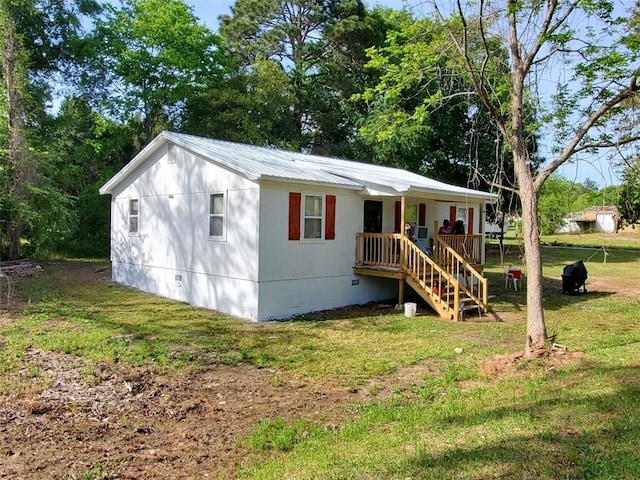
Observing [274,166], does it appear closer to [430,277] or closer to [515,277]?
[430,277]

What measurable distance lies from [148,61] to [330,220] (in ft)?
59.2

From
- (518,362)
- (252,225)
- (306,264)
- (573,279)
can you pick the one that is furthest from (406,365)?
(573,279)

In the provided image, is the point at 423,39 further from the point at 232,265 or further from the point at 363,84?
the point at 363,84

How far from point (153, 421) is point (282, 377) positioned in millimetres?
1920

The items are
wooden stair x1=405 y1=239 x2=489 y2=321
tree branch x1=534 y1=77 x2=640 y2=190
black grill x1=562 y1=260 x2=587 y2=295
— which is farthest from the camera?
black grill x1=562 y1=260 x2=587 y2=295

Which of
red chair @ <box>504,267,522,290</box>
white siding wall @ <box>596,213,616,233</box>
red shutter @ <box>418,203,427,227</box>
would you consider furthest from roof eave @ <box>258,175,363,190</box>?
white siding wall @ <box>596,213,616,233</box>

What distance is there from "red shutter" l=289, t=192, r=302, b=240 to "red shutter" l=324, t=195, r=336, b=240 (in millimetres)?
863

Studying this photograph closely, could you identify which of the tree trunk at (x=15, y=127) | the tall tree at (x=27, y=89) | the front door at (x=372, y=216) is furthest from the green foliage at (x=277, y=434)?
the tree trunk at (x=15, y=127)

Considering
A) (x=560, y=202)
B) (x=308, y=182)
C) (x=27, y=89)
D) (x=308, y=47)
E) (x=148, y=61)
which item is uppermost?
(x=308, y=47)

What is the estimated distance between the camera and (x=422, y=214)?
50.1ft

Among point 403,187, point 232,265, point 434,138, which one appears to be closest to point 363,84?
point 434,138

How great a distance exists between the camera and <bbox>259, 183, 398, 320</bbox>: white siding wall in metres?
10.4

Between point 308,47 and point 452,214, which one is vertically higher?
point 308,47

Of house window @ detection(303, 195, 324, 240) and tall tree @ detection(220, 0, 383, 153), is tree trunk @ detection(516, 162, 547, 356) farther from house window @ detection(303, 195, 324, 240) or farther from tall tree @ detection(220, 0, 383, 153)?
tall tree @ detection(220, 0, 383, 153)
